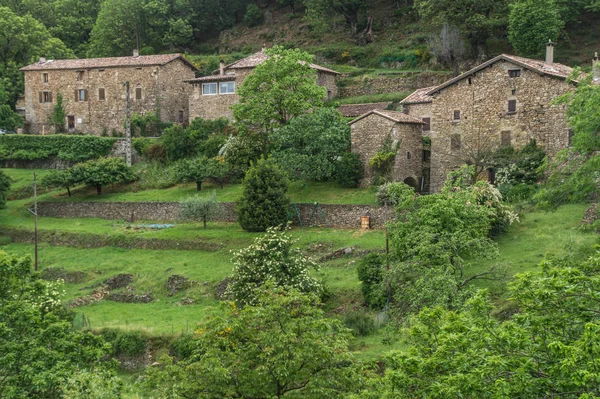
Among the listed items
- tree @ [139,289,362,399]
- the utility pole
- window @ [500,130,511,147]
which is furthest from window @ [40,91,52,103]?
tree @ [139,289,362,399]

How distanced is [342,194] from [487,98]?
10.2 metres

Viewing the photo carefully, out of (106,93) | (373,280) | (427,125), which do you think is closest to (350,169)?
(427,125)

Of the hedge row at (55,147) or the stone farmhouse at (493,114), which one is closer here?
the stone farmhouse at (493,114)

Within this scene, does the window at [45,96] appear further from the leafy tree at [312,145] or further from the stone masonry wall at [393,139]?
the stone masonry wall at [393,139]

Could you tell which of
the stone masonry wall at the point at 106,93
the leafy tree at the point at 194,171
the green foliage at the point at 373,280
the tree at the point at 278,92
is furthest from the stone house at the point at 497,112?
the stone masonry wall at the point at 106,93

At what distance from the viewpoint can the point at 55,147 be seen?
215 ft

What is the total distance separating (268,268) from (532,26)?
35655 millimetres

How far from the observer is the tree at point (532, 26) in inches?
2360

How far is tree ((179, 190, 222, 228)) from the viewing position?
47.1 meters

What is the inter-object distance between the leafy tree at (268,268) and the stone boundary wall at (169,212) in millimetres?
7991

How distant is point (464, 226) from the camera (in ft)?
98.8

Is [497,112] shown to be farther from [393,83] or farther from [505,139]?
[393,83]

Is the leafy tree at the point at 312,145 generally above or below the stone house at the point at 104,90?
below

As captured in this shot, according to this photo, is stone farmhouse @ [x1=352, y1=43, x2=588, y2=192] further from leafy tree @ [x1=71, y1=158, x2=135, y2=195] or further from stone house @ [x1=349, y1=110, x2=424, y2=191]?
leafy tree @ [x1=71, y1=158, x2=135, y2=195]
